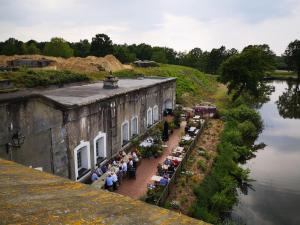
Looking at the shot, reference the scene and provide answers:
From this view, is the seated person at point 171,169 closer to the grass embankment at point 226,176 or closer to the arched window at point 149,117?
the grass embankment at point 226,176

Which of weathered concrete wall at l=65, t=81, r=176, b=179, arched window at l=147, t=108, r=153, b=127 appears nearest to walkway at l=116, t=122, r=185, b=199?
weathered concrete wall at l=65, t=81, r=176, b=179

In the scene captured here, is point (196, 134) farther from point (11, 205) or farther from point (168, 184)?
point (11, 205)

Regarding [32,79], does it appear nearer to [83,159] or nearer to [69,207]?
[83,159]

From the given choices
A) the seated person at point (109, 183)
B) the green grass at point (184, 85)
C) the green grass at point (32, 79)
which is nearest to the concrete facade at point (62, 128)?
the seated person at point (109, 183)

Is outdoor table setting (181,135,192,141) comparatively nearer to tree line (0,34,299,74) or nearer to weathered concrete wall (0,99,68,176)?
weathered concrete wall (0,99,68,176)

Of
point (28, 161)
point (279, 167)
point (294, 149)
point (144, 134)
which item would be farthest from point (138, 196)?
point (294, 149)

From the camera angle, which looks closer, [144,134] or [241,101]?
[144,134]
